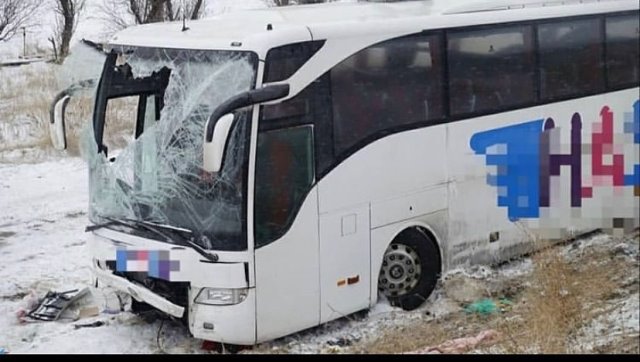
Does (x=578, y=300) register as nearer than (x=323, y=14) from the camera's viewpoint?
Yes

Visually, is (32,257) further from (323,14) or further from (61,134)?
(323,14)

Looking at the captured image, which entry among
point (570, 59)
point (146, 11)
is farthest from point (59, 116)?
point (146, 11)

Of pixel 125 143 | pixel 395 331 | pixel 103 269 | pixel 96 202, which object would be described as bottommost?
pixel 395 331

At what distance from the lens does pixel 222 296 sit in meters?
7.27

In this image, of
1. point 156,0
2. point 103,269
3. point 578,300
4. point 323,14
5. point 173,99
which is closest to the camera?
point 578,300

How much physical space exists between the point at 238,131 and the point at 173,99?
0.79 meters

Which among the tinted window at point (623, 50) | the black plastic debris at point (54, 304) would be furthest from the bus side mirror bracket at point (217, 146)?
the tinted window at point (623, 50)

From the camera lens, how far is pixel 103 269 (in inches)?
317

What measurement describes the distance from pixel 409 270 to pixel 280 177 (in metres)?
1.96

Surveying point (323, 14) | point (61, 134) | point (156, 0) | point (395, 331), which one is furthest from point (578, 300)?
point (156, 0)

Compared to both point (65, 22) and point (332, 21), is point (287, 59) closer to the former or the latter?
point (332, 21)

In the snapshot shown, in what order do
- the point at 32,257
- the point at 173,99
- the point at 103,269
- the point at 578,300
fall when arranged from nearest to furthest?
the point at 578,300, the point at 173,99, the point at 103,269, the point at 32,257

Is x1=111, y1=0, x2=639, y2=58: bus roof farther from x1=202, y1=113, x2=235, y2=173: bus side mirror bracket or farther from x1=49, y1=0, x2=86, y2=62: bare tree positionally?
x1=49, y1=0, x2=86, y2=62: bare tree

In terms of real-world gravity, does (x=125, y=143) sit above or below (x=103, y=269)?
above
